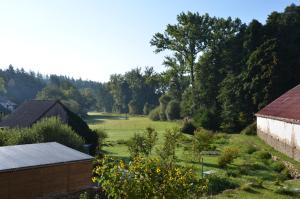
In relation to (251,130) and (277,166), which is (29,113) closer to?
(251,130)

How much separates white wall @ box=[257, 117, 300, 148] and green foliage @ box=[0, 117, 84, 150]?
15.6m

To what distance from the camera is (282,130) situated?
2741cm

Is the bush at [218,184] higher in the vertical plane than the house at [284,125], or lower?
lower

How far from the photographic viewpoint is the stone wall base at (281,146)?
Answer: 23.9 metres

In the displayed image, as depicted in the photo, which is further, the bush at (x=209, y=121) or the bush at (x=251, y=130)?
the bush at (x=209, y=121)

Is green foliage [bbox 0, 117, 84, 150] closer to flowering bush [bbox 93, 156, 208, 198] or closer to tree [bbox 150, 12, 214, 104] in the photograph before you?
flowering bush [bbox 93, 156, 208, 198]

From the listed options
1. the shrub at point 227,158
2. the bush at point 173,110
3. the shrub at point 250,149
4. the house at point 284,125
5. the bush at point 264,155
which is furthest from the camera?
the bush at point 173,110

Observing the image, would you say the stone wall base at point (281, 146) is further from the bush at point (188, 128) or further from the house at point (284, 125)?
the bush at point (188, 128)

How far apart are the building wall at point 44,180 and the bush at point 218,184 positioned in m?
6.77

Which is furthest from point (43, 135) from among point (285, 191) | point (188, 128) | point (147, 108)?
point (147, 108)

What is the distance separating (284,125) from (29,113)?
2503cm

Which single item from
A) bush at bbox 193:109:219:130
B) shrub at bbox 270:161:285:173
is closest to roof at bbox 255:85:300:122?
shrub at bbox 270:161:285:173

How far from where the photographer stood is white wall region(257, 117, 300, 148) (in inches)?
935

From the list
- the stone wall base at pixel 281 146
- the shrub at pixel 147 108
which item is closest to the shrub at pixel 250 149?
the stone wall base at pixel 281 146
